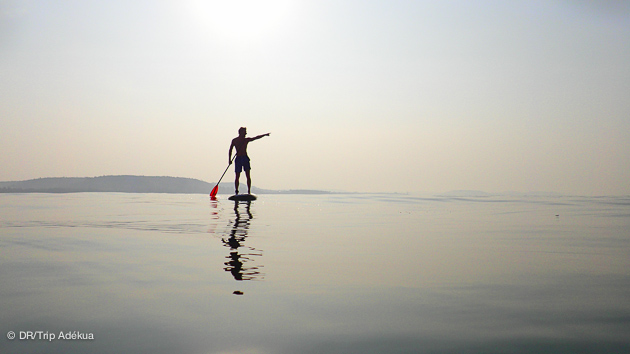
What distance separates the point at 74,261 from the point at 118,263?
0.47m

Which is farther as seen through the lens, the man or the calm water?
the man

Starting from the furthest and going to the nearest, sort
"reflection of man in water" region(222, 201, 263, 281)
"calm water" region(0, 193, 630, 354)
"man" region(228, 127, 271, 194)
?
"man" region(228, 127, 271, 194)
"reflection of man in water" region(222, 201, 263, 281)
"calm water" region(0, 193, 630, 354)

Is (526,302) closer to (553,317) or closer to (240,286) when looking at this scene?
(553,317)

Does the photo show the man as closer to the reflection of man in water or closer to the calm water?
the reflection of man in water

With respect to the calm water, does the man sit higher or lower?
higher

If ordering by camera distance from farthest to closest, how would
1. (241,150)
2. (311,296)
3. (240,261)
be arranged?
(241,150) < (240,261) < (311,296)

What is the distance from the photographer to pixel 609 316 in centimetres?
265

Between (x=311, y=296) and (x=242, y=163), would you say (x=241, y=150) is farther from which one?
(x=311, y=296)

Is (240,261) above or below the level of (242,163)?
below

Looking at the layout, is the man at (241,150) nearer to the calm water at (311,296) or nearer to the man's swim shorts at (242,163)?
the man's swim shorts at (242,163)

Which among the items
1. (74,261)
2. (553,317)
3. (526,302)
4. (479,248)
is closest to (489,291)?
(526,302)

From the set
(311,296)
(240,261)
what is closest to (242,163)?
(240,261)

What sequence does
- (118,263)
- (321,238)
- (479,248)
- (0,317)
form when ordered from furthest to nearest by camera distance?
(321,238), (479,248), (118,263), (0,317)

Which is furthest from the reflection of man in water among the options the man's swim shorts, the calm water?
the man's swim shorts
